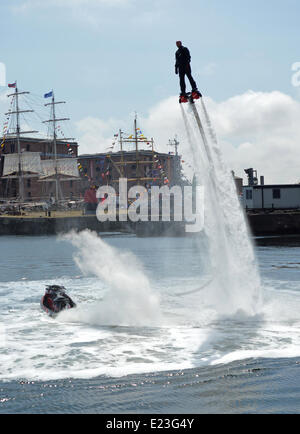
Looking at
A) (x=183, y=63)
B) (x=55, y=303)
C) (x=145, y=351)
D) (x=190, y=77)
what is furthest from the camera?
(x=55, y=303)

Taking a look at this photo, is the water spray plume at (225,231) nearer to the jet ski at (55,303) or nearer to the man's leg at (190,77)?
the man's leg at (190,77)

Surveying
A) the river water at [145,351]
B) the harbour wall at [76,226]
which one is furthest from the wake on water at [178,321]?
the harbour wall at [76,226]

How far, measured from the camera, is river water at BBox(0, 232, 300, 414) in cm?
1101

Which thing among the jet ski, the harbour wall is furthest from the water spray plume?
the harbour wall

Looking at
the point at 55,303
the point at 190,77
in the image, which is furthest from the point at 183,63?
the point at 55,303

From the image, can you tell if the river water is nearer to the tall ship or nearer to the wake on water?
the wake on water

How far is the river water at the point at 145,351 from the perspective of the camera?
1101 centimetres

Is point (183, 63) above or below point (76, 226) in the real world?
above

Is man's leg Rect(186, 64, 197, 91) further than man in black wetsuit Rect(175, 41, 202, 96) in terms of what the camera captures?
Yes

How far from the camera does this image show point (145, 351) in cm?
1530

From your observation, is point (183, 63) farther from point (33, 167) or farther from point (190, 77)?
point (33, 167)

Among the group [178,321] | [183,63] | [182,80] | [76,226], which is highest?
[183,63]

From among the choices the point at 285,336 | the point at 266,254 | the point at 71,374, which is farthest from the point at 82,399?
the point at 266,254

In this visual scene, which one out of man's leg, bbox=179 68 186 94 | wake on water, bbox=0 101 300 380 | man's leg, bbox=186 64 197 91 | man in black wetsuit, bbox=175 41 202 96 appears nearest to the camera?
wake on water, bbox=0 101 300 380
